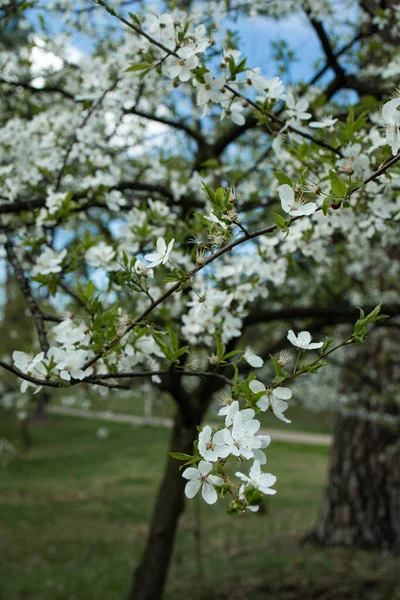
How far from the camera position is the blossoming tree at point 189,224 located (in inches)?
55.6

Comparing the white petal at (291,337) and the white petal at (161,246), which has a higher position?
the white petal at (161,246)

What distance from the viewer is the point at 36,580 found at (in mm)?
6320

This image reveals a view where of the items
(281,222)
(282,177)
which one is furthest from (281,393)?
(282,177)

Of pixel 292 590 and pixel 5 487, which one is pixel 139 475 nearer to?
pixel 5 487

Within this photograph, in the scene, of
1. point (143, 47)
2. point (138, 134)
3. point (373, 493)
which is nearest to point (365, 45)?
point (138, 134)

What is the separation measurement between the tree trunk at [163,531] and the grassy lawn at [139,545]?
3.10ft

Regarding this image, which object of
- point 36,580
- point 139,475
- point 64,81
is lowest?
point 36,580

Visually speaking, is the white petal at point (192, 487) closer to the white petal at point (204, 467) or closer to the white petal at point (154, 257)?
the white petal at point (204, 467)

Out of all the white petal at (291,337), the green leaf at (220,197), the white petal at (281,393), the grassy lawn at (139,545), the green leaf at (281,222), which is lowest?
the grassy lawn at (139,545)

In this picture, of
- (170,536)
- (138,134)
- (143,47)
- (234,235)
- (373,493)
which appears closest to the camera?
(234,235)

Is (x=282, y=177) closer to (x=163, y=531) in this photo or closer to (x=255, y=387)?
(x=255, y=387)

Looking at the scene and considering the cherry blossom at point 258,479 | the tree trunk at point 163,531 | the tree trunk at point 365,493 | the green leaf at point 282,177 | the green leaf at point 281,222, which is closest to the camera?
the cherry blossom at point 258,479

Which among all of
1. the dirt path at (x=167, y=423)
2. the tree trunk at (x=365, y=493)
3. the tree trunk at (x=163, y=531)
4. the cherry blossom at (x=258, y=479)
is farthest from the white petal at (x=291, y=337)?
the dirt path at (x=167, y=423)

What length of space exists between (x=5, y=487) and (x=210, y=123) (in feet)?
31.0
